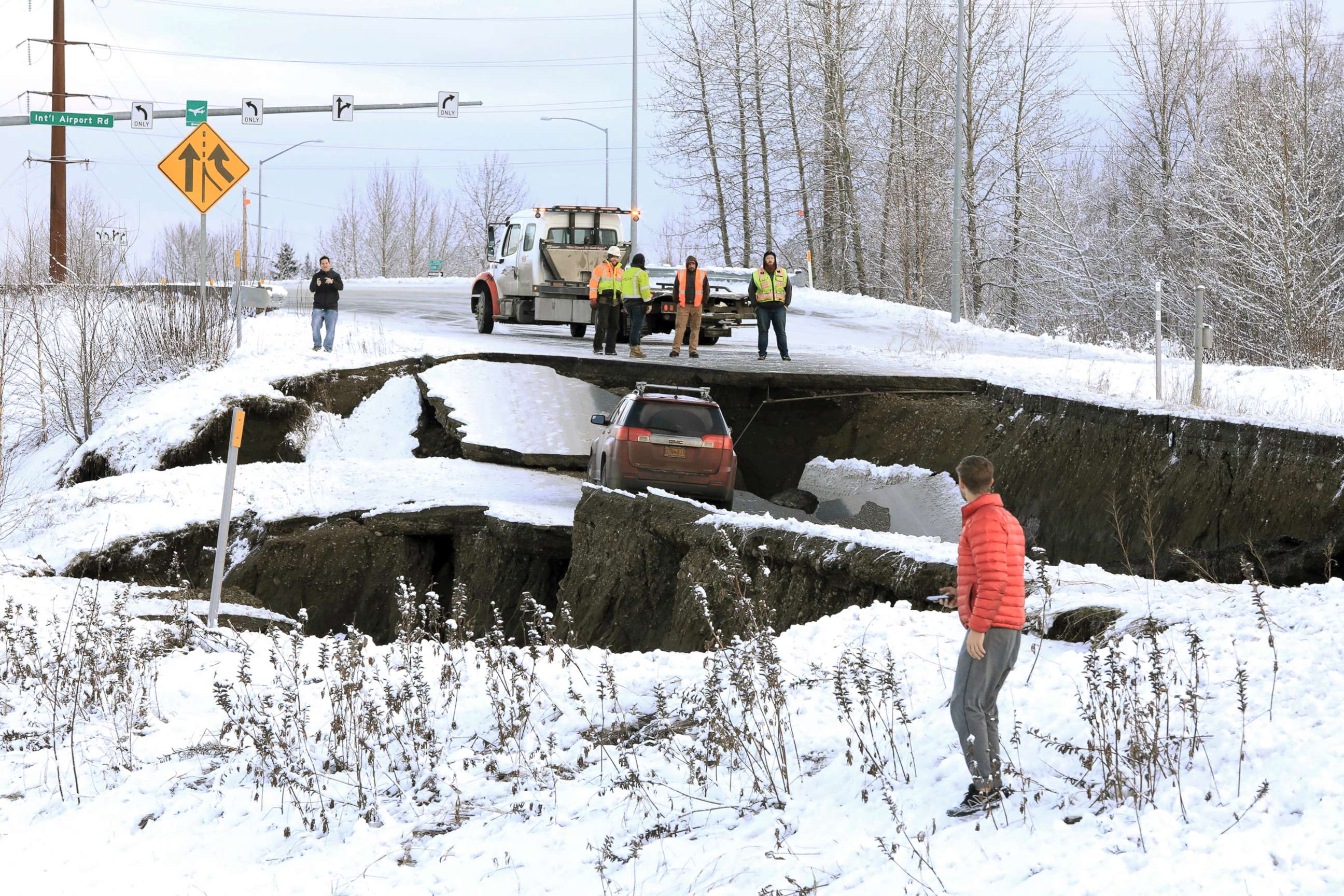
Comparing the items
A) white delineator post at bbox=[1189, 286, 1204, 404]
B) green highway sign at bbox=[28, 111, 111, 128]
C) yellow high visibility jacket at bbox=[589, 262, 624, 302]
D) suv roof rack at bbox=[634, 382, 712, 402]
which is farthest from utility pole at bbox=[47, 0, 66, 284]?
white delineator post at bbox=[1189, 286, 1204, 404]

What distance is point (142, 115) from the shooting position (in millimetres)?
30453

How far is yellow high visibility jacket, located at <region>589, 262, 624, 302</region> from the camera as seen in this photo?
2167 cm

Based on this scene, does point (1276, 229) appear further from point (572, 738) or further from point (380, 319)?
point (572, 738)

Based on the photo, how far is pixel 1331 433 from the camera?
11805mm

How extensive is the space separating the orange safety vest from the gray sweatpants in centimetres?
1630

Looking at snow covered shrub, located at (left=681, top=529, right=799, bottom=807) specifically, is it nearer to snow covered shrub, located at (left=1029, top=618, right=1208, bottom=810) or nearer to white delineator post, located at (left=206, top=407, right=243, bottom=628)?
snow covered shrub, located at (left=1029, top=618, right=1208, bottom=810)

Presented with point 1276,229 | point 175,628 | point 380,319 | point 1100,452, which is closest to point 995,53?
point 1276,229

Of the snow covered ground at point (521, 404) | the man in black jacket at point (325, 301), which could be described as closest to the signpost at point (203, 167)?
the man in black jacket at point (325, 301)

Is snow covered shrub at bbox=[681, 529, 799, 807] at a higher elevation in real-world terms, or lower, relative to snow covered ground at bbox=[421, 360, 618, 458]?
lower

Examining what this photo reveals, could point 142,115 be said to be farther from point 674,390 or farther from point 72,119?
point 674,390

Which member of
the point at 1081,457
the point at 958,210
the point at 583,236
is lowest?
the point at 1081,457

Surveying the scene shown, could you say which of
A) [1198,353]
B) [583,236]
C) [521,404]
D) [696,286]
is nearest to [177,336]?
[521,404]

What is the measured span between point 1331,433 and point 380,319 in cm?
2024

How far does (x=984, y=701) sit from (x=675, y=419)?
10.0m
